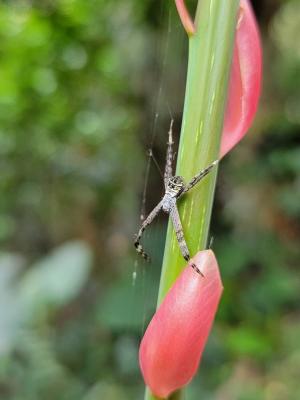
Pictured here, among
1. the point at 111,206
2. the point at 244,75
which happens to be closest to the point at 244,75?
the point at 244,75

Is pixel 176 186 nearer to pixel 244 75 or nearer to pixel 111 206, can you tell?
pixel 244 75

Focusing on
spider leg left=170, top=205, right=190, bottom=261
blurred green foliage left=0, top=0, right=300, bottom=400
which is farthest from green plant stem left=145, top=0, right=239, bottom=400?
blurred green foliage left=0, top=0, right=300, bottom=400

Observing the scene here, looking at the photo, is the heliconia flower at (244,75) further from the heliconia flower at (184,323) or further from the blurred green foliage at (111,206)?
the blurred green foliage at (111,206)

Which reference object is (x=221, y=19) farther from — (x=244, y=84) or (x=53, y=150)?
(x=53, y=150)

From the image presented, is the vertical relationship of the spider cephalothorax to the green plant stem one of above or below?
below

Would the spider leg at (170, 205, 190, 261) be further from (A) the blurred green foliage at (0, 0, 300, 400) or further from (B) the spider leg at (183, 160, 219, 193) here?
(A) the blurred green foliage at (0, 0, 300, 400)

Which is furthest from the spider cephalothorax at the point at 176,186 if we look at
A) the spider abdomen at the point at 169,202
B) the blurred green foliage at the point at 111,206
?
the blurred green foliage at the point at 111,206

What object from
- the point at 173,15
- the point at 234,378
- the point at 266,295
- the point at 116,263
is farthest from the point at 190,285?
the point at 116,263
